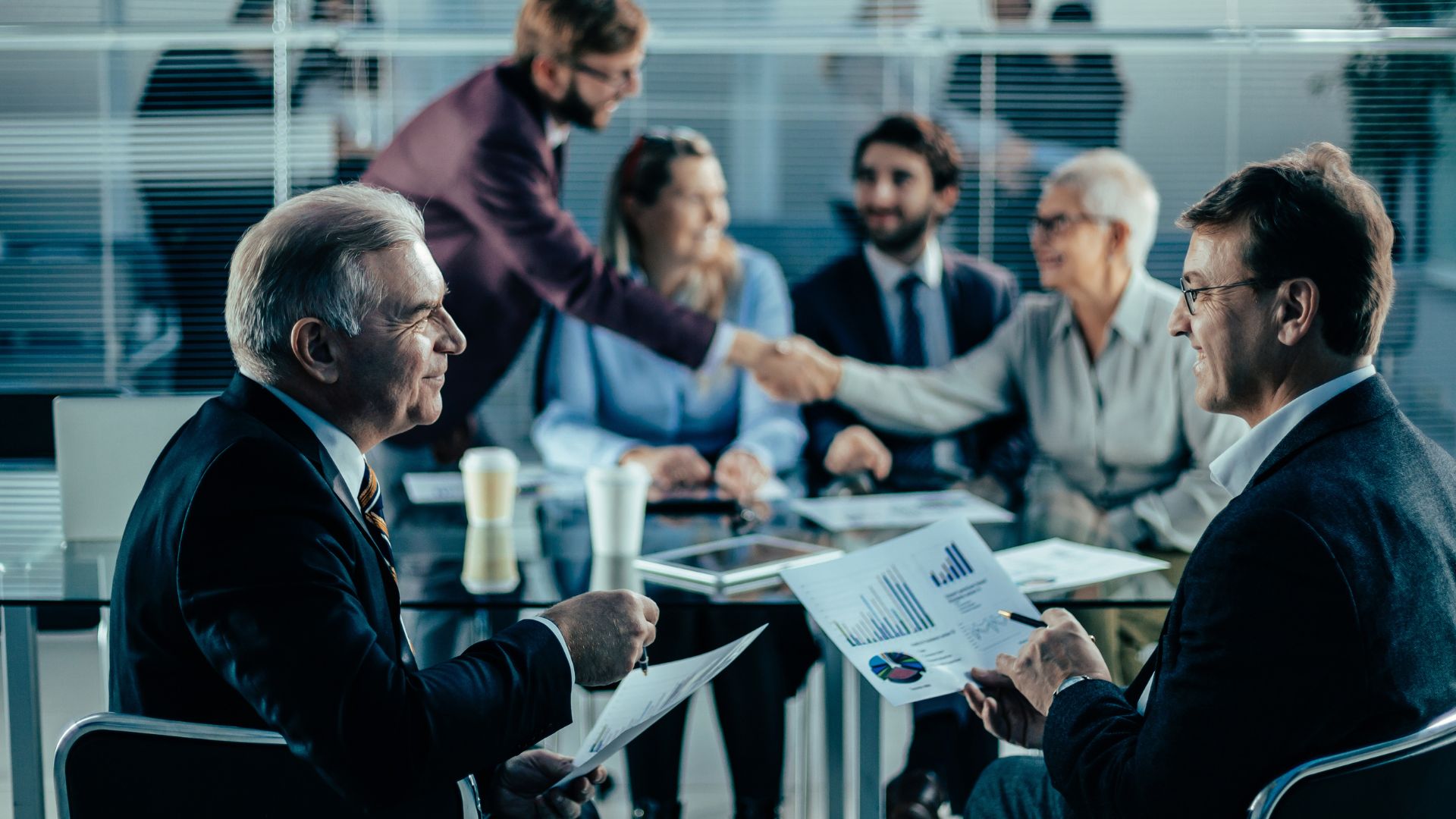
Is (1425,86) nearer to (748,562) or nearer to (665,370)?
(665,370)

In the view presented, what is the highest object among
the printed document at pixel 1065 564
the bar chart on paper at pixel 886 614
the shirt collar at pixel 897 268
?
the shirt collar at pixel 897 268


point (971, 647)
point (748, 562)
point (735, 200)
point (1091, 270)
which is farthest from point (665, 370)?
point (971, 647)

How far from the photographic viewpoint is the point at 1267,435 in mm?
1270

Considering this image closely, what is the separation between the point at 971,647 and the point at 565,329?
1794 mm

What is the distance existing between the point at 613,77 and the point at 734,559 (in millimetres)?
1566

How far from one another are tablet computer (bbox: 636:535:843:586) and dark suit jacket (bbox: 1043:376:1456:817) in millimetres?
722

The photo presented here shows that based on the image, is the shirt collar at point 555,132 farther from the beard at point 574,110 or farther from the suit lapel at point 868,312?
the suit lapel at point 868,312

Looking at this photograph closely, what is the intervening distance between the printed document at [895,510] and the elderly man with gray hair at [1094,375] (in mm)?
133

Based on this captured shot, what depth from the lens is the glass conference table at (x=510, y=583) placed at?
1.75m

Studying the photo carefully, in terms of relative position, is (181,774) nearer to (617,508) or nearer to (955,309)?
(617,508)

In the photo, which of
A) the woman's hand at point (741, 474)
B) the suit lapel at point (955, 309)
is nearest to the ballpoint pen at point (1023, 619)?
the woman's hand at point (741, 474)

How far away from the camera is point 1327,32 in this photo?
333 centimetres

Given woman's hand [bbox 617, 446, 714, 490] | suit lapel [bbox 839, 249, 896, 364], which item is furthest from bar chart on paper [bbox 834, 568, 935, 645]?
suit lapel [bbox 839, 249, 896, 364]

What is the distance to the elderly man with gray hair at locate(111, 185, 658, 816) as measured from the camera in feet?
3.45
